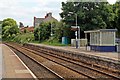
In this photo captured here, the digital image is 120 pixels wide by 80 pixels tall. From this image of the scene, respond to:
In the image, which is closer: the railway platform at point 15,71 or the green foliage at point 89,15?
the railway platform at point 15,71

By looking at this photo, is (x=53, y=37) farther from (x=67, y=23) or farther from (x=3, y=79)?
(x=3, y=79)

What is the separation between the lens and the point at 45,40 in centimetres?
9456

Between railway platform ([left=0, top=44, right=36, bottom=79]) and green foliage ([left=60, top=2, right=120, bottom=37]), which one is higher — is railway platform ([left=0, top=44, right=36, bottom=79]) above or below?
below

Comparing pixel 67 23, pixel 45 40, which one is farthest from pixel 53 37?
pixel 67 23

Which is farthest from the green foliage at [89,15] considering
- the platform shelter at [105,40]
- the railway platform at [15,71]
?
the railway platform at [15,71]

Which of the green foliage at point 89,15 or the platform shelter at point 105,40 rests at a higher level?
the green foliage at point 89,15

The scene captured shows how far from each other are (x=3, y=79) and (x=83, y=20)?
56.5 meters

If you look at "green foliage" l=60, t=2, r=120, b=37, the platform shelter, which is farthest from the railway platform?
"green foliage" l=60, t=2, r=120, b=37

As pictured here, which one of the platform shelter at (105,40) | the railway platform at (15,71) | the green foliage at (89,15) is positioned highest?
the green foliage at (89,15)

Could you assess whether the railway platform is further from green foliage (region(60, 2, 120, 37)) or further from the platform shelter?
green foliage (region(60, 2, 120, 37))

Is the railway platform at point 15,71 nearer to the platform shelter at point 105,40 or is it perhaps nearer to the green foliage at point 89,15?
the platform shelter at point 105,40

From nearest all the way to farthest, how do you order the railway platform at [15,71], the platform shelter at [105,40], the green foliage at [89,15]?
the railway platform at [15,71] < the platform shelter at [105,40] < the green foliage at [89,15]

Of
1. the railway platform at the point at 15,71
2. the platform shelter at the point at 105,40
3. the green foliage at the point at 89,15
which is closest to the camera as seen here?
the railway platform at the point at 15,71

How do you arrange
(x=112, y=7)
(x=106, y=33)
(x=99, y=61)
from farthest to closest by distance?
(x=112, y=7), (x=106, y=33), (x=99, y=61)
